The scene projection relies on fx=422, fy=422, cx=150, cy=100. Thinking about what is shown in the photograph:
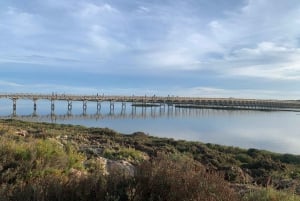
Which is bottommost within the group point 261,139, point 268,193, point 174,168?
point 261,139

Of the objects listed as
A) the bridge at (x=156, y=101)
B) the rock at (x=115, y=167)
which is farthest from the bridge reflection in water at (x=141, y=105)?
the rock at (x=115, y=167)

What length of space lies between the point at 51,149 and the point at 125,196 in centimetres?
286

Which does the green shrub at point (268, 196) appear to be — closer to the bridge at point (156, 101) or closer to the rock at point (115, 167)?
the rock at point (115, 167)

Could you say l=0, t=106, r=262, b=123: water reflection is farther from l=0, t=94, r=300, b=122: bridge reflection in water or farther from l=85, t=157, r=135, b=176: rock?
l=85, t=157, r=135, b=176: rock

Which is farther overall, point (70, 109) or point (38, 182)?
point (70, 109)

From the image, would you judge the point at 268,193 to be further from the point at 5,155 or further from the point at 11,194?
the point at 5,155

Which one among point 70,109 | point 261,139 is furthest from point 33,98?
point 261,139

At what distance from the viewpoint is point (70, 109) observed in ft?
298

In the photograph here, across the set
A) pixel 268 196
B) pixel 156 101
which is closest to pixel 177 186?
pixel 268 196

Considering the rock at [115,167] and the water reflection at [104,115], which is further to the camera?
the water reflection at [104,115]

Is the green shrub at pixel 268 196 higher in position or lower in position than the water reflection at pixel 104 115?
higher

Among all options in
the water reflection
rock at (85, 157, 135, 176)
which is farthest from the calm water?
rock at (85, 157, 135, 176)

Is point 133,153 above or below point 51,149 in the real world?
below

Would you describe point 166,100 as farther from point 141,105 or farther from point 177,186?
point 177,186
